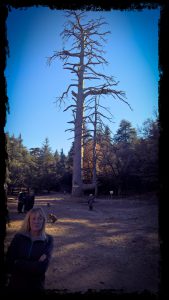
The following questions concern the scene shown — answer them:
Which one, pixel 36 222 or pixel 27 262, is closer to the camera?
pixel 27 262

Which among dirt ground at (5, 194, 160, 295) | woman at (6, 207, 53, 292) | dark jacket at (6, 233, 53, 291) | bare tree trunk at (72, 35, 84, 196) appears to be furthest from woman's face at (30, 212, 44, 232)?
bare tree trunk at (72, 35, 84, 196)

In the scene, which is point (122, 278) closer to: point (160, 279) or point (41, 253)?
point (41, 253)

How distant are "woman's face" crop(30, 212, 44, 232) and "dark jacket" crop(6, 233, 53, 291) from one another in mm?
115

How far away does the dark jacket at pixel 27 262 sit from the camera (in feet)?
7.84

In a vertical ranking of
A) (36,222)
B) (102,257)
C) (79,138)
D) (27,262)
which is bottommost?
(102,257)

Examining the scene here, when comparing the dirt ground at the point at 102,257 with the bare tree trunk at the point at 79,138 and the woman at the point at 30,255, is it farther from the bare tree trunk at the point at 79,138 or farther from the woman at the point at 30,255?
the bare tree trunk at the point at 79,138

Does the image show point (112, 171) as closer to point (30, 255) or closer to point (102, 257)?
point (102, 257)

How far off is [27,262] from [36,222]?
450mm

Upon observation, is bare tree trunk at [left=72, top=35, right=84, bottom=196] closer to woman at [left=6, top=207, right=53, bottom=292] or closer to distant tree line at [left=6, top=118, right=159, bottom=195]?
distant tree line at [left=6, top=118, right=159, bottom=195]

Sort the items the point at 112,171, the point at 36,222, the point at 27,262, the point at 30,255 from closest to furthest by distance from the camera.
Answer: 1. the point at 27,262
2. the point at 30,255
3. the point at 36,222
4. the point at 112,171

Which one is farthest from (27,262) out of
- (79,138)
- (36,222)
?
(79,138)

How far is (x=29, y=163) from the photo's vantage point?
4559 centimetres

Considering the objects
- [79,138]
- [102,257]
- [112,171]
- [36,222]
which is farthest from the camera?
[112,171]

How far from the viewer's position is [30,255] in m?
2.61
